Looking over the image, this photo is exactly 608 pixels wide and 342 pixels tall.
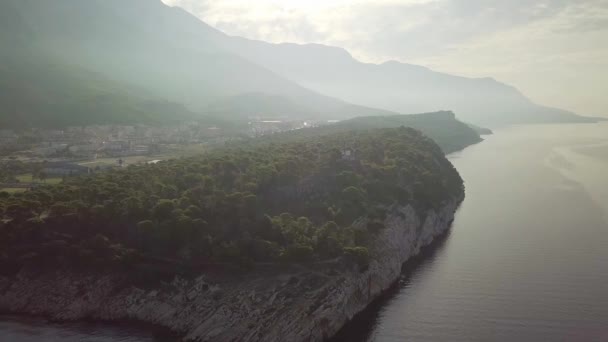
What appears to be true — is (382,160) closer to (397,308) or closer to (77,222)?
(397,308)

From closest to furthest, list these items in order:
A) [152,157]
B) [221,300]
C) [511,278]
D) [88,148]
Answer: [221,300], [511,278], [152,157], [88,148]

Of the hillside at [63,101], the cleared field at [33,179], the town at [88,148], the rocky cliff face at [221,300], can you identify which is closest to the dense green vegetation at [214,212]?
the rocky cliff face at [221,300]

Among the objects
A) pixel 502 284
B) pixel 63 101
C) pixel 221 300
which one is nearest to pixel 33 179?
pixel 221 300

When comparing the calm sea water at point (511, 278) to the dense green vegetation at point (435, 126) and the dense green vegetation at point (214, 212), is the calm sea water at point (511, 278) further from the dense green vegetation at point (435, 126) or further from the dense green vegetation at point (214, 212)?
the dense green vegetation at point (435, 126)

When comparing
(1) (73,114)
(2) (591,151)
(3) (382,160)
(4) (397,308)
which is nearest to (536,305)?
(4) (397,308)

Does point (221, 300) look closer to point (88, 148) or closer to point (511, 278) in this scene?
point (511, 278)

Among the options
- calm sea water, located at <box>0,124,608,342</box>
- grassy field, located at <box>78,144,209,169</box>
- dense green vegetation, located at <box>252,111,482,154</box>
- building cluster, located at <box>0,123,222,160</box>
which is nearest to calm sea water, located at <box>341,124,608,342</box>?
calm sea water, located at <box>0,124,608,342</box>
